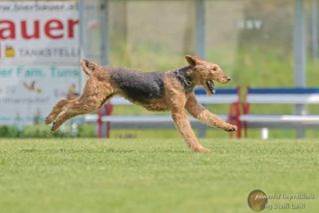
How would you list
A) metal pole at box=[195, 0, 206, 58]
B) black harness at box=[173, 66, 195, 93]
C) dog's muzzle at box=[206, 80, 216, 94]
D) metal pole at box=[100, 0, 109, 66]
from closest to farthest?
black harness at box=[173, 66, 195, 93] < dog's muzzle at box=[206, 80, 216, 94] < metal pole at box=[100, 0, 109, 66] < metal pole at box=[195, 0, 206, 58]

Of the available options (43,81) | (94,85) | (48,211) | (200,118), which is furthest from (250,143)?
(48,211)

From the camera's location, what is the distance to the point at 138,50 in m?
26.7

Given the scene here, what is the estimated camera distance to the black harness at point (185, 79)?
1554cm

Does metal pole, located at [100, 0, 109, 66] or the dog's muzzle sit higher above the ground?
the dog's muzzle

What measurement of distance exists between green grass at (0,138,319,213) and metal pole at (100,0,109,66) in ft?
24.8

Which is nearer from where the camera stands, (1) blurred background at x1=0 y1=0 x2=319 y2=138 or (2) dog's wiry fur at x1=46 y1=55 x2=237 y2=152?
(2) dog's wiry fur at x1=46 y1=55 x2=237 y2=152

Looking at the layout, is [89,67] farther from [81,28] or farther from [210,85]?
[81,28]

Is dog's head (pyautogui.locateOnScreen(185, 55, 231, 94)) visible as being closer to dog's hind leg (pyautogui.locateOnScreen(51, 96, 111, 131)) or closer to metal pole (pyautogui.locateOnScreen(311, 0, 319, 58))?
dog's hind leg (pyautogui.locateOnScreen(51, 96, 111, 131))

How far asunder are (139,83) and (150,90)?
0.64 ft

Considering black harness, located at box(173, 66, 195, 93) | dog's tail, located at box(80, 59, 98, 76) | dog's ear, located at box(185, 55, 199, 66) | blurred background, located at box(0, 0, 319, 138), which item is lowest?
blurred background, located at box(0, 0, 319, 138)

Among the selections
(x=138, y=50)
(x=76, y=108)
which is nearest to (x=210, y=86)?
(x=76, y=108)

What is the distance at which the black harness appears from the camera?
15.5 m

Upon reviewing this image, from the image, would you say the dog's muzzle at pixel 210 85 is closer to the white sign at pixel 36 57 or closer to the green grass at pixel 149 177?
the green grass at pixel 149 177
